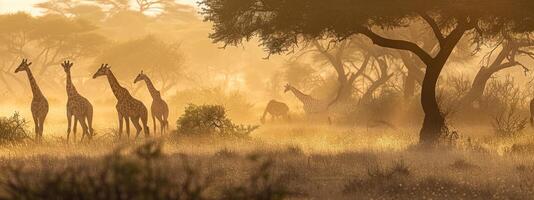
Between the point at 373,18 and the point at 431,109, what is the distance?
2554mm

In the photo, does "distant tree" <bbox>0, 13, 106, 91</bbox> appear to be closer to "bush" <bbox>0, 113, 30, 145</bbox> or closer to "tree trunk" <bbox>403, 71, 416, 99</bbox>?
"tree trunk" <bbox>403, 71, 416, 99</bbox>

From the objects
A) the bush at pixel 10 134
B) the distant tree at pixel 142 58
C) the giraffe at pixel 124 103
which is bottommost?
the bush at pixel 10 134

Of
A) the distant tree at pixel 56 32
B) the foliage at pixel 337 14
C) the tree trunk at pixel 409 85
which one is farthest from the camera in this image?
the distant tree at pixel 56 32

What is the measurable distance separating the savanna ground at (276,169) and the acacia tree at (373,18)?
5.62 ft

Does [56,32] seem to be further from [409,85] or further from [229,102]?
[409,85]

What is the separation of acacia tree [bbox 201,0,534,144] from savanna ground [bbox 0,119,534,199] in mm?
1712

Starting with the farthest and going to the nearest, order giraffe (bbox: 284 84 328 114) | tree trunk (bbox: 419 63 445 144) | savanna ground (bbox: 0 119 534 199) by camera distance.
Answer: giraffe (bbox: 284 84 328 114) < tree trunk (bbox: 419 63 445 144) < savanna ground (bbox: 0 119 534 199)

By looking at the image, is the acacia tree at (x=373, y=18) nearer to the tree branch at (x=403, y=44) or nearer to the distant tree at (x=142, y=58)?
the tree branch at (x=403, y=44)

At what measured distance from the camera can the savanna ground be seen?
691cm

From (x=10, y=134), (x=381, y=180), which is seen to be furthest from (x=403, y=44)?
(x=10, y=134)

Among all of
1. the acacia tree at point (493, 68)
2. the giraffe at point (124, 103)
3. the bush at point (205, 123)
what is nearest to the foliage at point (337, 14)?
the bush at point (205, 123)

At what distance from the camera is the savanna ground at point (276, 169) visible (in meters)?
6.91

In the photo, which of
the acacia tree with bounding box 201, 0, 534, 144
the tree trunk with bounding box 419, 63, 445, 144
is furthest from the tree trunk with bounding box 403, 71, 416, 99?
the tree trunk with bounding box 419, 63, 445, 144

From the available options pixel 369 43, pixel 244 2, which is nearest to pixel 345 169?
pixel 244 2
